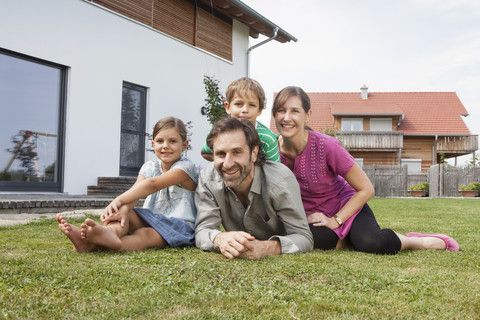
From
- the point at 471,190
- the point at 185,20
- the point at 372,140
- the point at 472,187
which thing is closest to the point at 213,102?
the point at 185,20

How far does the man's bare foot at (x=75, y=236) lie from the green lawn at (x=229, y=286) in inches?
3.8

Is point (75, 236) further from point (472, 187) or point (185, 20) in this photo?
point (472, 187)

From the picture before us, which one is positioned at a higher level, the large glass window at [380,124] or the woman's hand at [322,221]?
the large glass window at [380,124]

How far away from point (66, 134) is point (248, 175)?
5793 millimetres

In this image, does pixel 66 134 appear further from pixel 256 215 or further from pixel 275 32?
pixel 275 32

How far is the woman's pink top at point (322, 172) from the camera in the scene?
3254 mm

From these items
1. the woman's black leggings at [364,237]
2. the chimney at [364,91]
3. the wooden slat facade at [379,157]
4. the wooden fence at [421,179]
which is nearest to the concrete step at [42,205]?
the woman's black leggings at [364,237]

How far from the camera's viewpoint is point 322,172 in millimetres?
3312

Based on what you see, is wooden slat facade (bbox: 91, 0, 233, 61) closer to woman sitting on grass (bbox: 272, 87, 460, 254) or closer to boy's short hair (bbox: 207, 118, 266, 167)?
woman sitting on grass (bbox: 272, 87, 460, 254)

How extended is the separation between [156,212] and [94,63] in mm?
5944

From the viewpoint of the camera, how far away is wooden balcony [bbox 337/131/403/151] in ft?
86.8

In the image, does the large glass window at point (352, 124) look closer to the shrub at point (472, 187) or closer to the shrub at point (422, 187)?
the shrub at point (422, 187)

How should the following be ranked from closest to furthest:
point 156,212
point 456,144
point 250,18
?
point 156,212 < point 250,18 < point 456,144

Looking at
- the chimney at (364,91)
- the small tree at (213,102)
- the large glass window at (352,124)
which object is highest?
the chimney at (364,91)
